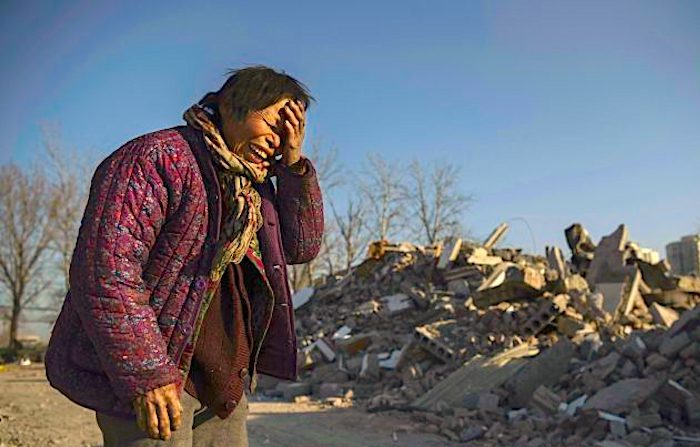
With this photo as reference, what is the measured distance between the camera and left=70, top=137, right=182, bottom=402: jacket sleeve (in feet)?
5.61

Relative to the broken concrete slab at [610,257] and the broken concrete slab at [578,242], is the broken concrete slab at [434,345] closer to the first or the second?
the broken concrete slab at [610,257]

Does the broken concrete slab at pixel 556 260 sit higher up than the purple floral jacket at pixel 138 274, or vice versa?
the broken concrete slab at pixel 556 260

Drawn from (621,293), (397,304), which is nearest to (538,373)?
(621,293)

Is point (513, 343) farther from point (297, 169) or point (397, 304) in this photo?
point (297, 169)

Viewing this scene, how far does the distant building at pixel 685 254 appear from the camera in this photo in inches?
1224

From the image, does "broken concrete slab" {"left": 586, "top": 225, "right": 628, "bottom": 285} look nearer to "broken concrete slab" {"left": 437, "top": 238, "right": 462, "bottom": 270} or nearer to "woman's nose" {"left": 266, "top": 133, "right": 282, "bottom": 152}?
"broken concrete slab" {"left": 437, "top": 238, "right": 462, "bottom": 270}

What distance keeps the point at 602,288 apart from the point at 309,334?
623cm

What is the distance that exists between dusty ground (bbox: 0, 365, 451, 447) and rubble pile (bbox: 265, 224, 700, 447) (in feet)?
1.27

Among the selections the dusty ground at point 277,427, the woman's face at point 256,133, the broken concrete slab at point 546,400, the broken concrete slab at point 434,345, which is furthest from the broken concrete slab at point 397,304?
the woman's face at point 256,133

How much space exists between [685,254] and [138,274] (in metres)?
38.3

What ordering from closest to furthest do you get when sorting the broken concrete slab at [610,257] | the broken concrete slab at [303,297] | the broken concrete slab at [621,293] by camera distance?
the broken concrete slab at [621,293] → the broken concrete slab at [610,257] → the broken concrete slab at [303,297]

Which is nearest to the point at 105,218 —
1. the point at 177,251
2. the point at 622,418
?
the point at 177,251

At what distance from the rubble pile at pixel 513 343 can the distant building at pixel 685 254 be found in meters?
17.2

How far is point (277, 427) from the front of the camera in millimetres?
7402
